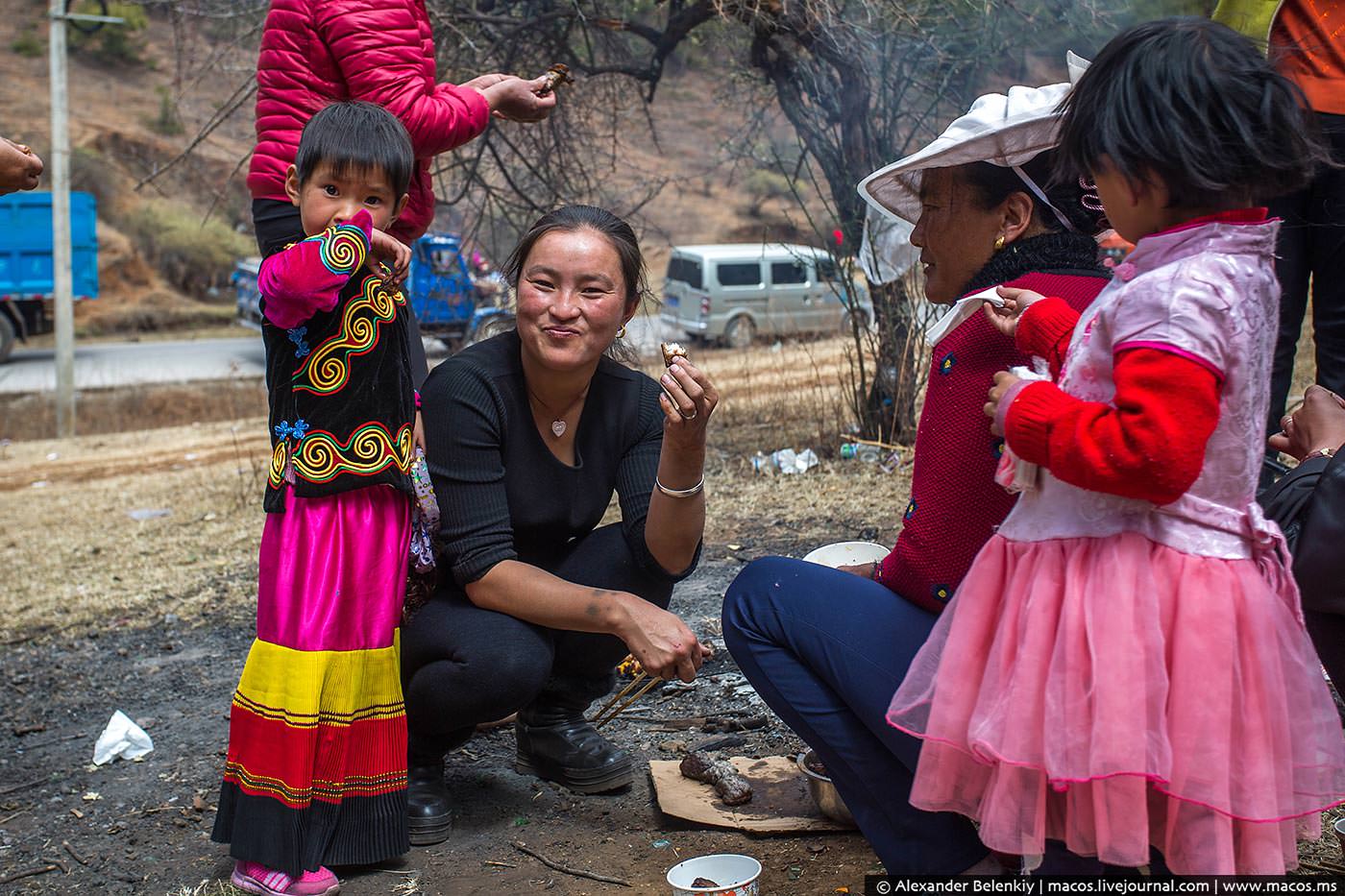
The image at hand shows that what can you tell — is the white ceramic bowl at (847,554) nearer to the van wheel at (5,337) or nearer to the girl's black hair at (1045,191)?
the girl's black hair at (1045,191)

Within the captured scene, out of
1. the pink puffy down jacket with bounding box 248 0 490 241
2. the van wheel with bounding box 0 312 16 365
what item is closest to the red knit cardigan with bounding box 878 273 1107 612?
the pink puffy down jacket with bounding box 248 0 490 241

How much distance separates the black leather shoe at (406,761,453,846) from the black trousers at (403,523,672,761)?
36mm

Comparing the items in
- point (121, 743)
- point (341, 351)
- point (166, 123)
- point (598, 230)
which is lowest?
point (121, 743)

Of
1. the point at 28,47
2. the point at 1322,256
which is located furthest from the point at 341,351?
the point at 28,47

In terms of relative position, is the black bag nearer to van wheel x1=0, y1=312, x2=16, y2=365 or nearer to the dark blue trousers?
the dark blue trousers

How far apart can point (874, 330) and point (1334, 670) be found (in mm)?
4516

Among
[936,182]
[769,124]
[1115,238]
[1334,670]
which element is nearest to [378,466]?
[936,182]

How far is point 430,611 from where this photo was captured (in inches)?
98.2

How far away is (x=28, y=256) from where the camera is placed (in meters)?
17.9

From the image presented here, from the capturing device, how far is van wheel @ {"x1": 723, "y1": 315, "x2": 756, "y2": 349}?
15.1m

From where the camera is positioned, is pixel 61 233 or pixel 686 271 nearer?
pixel 61 233

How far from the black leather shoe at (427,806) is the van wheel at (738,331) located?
1247 centimetres

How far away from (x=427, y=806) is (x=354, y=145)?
1371 mm

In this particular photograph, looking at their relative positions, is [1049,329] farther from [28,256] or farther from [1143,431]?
[28,256]
